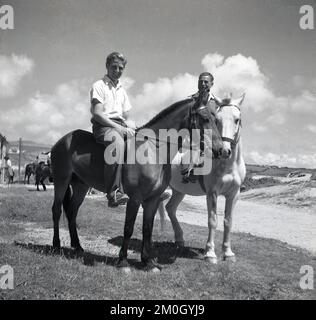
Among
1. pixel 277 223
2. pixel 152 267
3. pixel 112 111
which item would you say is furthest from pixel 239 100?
pixel 277 223

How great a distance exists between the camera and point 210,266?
6016mm

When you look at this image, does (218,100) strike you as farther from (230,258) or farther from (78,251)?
(78,251)

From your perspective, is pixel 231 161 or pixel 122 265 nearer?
pixel 122 265

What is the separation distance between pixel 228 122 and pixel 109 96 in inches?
80.8

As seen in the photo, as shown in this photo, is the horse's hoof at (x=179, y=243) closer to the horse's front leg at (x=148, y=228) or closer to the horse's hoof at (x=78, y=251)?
the horse's front leg at (x=148, y=228)

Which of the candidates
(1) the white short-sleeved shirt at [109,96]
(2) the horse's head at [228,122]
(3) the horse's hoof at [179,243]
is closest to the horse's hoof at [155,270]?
(2) the horse's head at [228,122]

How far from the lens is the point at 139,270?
5.55 metres

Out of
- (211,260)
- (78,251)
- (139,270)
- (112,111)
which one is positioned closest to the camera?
(139,270)

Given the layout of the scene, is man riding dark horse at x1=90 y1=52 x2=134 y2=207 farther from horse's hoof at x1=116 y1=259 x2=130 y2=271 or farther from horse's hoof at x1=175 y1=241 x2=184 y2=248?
horse's hoof at x1=175 y1=241 x2=184 y2=248

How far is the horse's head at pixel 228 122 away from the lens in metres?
5.76

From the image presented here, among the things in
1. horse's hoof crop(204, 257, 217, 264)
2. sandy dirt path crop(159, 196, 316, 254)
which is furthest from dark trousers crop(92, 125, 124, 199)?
sandy dirt path crop(159, 196, 316, 254)

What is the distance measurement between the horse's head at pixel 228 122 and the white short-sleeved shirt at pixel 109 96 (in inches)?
66.8
